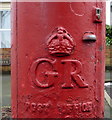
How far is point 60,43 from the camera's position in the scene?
145cm

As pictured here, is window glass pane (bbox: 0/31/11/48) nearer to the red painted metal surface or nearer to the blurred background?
the blurred background

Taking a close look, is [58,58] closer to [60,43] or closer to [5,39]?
[60,43]

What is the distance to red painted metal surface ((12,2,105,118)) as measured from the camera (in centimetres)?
148

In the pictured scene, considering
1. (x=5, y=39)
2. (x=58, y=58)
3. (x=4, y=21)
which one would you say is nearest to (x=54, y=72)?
(x=58, y=58)

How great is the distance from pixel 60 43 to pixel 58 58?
84 millimetres

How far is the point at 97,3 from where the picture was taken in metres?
Result: 1.55

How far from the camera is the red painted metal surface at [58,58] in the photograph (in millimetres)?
1478

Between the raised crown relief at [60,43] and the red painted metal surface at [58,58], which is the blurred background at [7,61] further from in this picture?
the raised crown relief at [60,43]

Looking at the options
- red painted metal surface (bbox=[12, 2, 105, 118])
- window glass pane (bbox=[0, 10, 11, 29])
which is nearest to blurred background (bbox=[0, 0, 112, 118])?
window glass pane (bbox=[0, 10, 11, 29])

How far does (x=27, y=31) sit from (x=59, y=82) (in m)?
0.33

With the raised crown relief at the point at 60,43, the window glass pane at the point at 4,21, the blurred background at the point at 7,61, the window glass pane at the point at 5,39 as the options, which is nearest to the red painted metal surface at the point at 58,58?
the raised crown relief at the point at 60,43

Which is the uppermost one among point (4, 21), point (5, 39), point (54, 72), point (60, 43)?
point (4, 21)

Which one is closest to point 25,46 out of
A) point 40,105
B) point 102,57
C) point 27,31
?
point 27,31

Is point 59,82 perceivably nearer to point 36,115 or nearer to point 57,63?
point 57,63
